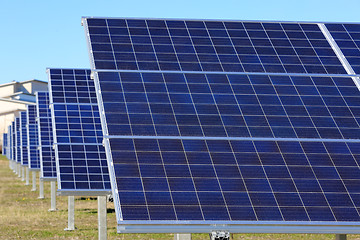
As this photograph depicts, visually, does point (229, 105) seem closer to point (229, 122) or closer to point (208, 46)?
point (229, 122)

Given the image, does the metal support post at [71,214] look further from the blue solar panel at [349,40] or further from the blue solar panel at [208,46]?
the blue solar panel at [349,40]

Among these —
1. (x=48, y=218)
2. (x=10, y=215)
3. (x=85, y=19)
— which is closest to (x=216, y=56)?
(x=85, y=19)

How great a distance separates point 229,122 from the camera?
15.5 m

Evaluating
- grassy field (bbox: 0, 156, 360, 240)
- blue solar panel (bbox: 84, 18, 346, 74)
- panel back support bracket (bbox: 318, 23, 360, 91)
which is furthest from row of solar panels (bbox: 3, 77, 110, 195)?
panel back support bracket (bbox: 318, 23, 360, 91)

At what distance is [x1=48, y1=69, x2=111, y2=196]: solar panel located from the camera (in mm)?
23984

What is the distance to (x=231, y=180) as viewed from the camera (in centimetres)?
1356

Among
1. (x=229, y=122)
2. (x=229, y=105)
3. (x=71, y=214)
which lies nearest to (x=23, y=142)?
(x=71, y=214)

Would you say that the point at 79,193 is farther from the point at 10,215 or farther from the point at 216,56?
the point at 10,215

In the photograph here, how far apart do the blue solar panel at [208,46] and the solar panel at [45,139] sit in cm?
1566

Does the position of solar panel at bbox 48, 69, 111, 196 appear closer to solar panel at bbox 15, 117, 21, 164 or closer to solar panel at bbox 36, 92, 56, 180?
solar panel at bbox 36, 92, 56, 180

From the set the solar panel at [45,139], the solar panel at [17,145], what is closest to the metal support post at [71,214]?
the solar panel at [45,139]

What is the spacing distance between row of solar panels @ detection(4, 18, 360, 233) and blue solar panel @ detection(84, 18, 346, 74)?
39 millimetres

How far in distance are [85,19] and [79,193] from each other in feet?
22.0

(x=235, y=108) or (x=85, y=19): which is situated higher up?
(x=85, y=19)
